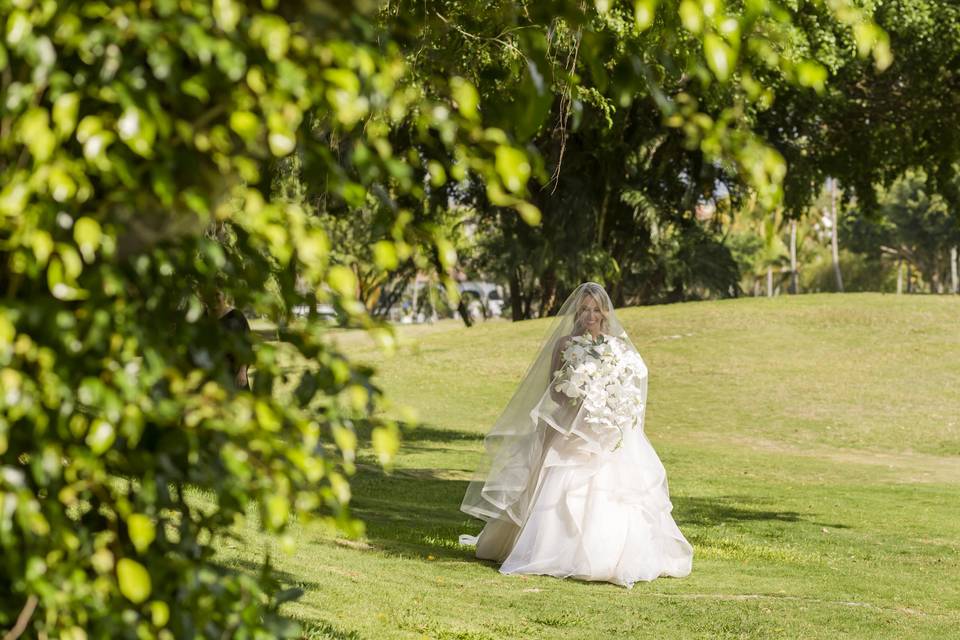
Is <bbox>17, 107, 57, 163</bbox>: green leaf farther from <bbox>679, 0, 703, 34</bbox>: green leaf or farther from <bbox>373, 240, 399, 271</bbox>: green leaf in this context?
<bbox>679, 0, 703, 34</bbox>: green leaf

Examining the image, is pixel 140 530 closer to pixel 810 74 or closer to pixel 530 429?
pixel 810 74

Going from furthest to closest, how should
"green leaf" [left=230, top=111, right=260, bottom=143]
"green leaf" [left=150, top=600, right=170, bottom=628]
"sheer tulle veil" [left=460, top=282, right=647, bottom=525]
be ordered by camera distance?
"sheer tulle veil" [left=460, top=282, right=647, bottom=525], "green leaf" [left=150, top=600, right=170, bottom=628], "green leaf" [left=230, top=111, right=260, bottom=143]

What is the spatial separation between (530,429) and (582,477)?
2.30 ft

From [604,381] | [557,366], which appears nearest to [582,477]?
[604,381]

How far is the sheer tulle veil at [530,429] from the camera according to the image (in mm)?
11344

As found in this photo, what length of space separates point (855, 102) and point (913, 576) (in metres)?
24.6

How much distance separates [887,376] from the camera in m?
30.8

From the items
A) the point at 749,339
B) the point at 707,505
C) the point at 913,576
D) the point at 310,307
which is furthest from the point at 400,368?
the point at 310,307

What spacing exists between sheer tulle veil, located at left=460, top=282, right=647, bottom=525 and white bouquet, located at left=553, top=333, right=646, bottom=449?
0.29 feet

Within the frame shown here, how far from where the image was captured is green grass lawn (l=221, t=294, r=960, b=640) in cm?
945

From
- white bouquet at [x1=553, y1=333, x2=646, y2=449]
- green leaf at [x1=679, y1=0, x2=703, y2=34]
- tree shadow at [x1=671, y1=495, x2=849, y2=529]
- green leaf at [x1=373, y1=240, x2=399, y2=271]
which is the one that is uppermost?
green leaf at [x1=679, y1=0, x2=703, y2=34]

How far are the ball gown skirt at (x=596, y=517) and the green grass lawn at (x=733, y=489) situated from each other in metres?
0.24

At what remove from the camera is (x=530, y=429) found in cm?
1152

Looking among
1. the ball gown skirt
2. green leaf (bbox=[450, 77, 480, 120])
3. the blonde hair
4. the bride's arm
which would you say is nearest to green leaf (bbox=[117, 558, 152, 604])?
green leaf (bbox=[450, 77, 480, 120])
